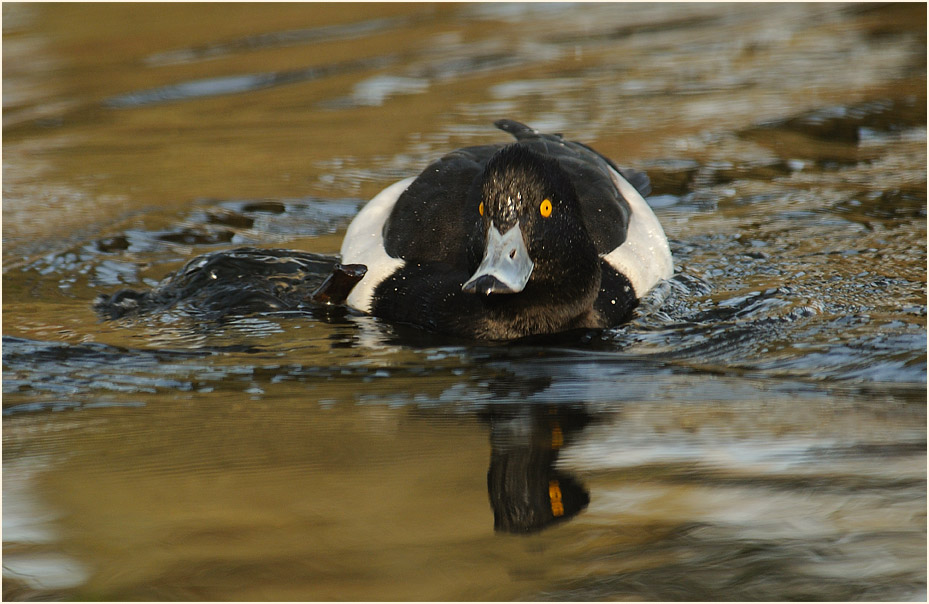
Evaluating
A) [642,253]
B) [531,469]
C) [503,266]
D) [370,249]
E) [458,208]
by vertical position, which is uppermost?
[458,208]

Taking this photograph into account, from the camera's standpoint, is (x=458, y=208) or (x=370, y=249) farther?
(x=370, y=249)

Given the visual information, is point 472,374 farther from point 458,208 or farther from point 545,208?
point 458,208

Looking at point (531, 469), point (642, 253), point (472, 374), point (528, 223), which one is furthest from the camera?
point (642, 253)

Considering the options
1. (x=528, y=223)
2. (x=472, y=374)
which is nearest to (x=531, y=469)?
(x=472, y=374)

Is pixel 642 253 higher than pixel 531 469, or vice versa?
pixel 642 253

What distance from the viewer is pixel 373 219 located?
6.26m

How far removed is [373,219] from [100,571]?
3.31 meters

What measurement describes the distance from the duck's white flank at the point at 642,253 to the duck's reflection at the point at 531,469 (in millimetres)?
1581

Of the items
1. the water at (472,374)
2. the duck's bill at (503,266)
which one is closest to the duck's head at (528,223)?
the duck's bill at (503,266)

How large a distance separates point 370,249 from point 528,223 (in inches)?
50.3

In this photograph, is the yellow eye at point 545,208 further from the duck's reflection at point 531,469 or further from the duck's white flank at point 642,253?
the duck's reflection at point 531,469

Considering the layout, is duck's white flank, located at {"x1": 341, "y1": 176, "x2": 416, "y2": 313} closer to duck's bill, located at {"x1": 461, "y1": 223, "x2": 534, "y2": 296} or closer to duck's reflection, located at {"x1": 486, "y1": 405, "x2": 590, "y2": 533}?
duck's bill, located at {"x1": 461, "y1": 223, "x2": 534, "y2": 296}

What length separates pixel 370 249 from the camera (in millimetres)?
5953

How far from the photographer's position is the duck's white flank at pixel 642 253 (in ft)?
18.8
